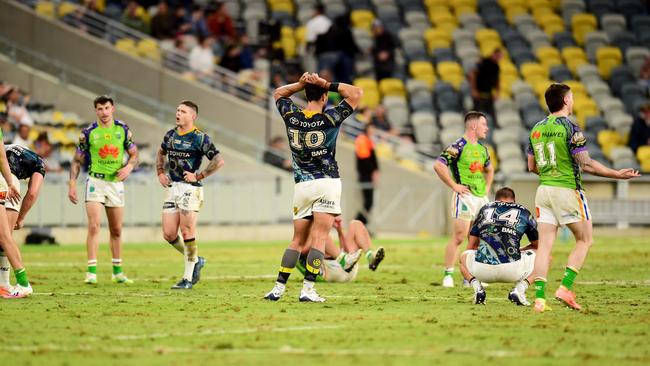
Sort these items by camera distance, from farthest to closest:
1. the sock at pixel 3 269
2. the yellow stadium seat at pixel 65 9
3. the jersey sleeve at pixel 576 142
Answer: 1. the yellow stadium seat at pixel 65 9
2. the sock at pixel 3 269
3. the jersey sleeve at pixel 576 142

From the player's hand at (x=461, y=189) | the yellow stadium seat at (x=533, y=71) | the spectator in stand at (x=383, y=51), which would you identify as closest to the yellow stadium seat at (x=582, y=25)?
the yellow stadium seat at (x=533, y=71)

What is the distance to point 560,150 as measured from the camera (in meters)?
12.8

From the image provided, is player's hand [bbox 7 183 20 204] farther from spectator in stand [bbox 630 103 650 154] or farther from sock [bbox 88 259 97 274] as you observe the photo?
spectator in stand [bbox 630 103 650 154]

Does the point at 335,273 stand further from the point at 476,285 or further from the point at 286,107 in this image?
the point at 286,107

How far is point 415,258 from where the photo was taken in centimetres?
2330

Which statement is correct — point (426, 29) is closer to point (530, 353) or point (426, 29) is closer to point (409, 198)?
point (409, 198)

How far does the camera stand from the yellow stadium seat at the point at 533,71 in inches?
1484

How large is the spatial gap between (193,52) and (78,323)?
2191 centimetres

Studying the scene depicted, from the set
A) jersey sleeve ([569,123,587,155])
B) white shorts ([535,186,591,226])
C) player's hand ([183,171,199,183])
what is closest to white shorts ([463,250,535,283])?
white shorts ([535,186,591,226])

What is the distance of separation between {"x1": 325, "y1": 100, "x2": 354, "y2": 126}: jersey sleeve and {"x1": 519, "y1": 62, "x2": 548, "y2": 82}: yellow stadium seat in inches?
976

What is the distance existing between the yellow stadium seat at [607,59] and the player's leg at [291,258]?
26.4 metres

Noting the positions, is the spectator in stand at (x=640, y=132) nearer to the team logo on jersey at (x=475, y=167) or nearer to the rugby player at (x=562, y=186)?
the team logo on jersey at (x=475, y=167)

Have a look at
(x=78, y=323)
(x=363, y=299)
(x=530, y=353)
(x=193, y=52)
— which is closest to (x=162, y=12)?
(x=193, y=52)

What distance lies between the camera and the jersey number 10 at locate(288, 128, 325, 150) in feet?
44.7
